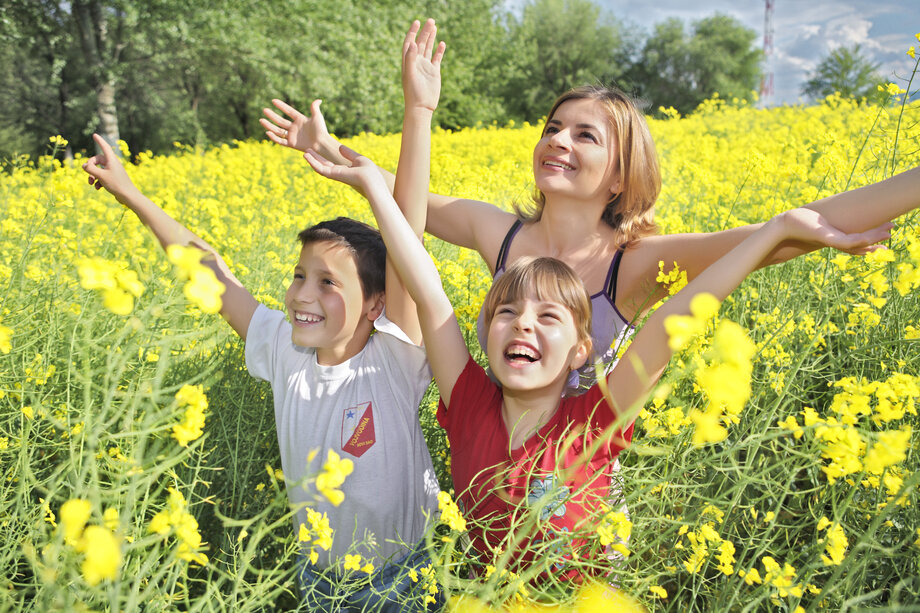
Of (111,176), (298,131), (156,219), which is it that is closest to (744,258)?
(298,131)

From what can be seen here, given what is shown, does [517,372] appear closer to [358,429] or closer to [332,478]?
[358,429]

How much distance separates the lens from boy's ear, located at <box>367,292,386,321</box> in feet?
5.59

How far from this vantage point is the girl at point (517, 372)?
1.33 m

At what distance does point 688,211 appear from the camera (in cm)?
346

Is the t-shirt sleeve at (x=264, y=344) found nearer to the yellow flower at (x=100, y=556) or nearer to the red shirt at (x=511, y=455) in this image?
the red shirt at (x=511, y=455)

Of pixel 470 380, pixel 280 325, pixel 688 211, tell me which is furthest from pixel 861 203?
pixel 688 211

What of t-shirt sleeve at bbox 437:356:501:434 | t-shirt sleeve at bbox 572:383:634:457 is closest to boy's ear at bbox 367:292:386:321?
t-shirt sleeve at bbox 437:356:501:434

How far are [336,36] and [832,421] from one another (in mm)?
15852

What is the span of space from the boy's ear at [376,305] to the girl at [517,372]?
0.76 ft

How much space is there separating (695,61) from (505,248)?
149ft

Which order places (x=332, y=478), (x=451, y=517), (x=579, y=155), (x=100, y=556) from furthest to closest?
(x=579, y=155)
(x=451, y=517)
(x=332, y=478)
(x=100, y=556)

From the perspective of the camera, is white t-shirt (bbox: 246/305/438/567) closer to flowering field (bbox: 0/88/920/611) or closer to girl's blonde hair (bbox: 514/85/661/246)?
flowering field (bbox: 0/88/920/611)

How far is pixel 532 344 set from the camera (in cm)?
142

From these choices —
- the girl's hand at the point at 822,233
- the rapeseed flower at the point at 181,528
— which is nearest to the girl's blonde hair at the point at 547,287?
the girl's hand at the point at 822,233
